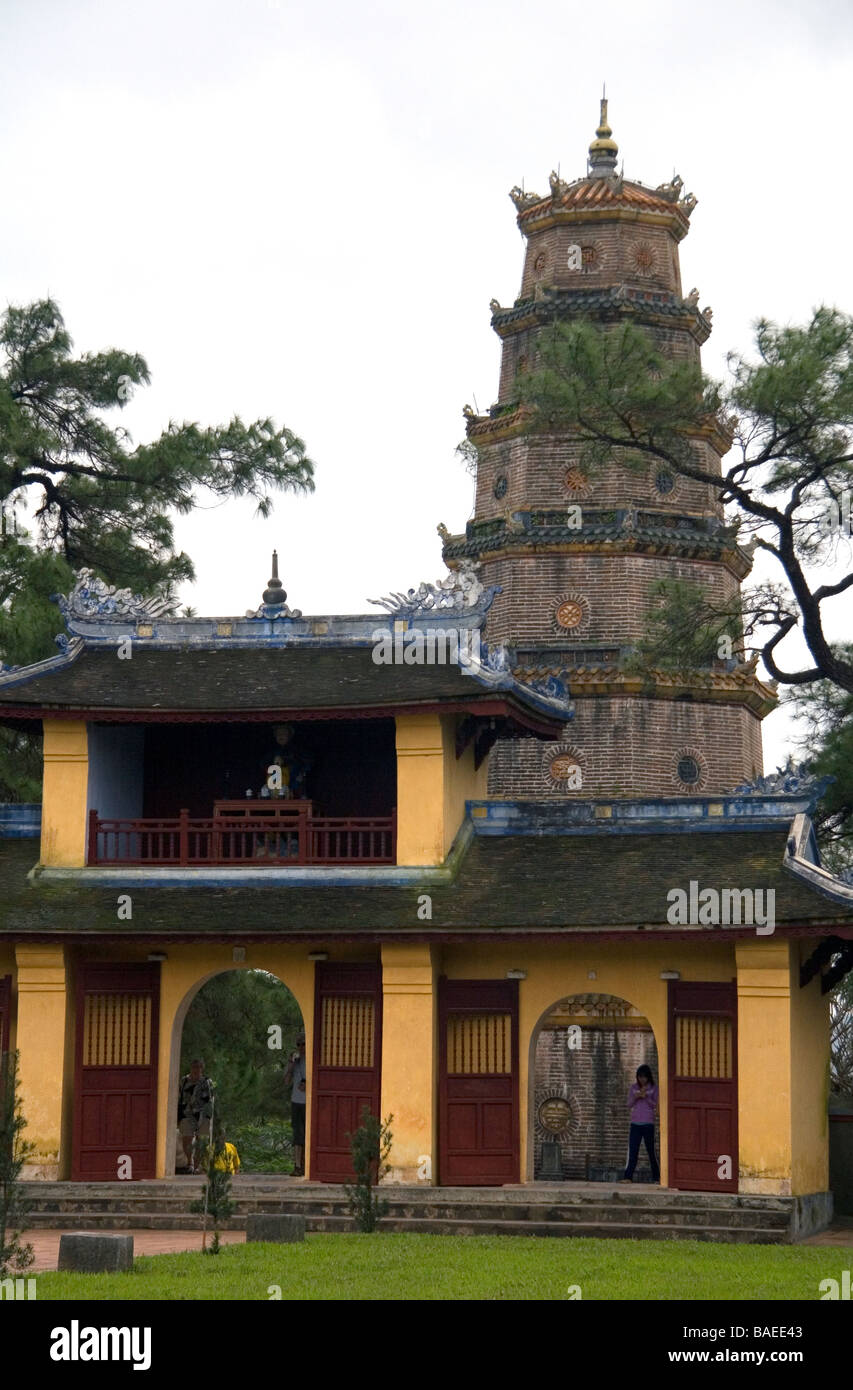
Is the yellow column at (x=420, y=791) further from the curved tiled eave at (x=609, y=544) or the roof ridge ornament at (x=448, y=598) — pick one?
the curved tiled eave at (x=609, y=544)

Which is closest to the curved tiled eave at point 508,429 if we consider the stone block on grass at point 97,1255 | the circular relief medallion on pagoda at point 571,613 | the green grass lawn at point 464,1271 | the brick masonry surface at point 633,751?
the circular relief medallion on pagoda at point 571,613

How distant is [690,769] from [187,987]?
48.3ft

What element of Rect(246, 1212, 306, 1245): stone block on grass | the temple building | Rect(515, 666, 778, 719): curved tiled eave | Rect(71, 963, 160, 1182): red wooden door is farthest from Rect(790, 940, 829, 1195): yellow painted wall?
Rect(515, 666, 778, 719): curved tiled eave

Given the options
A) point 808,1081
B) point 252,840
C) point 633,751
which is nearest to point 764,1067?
point 808,1081

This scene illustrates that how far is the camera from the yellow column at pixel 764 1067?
24250 millimetres

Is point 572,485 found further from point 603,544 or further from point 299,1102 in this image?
point 299,1102

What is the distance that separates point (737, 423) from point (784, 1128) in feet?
28.5

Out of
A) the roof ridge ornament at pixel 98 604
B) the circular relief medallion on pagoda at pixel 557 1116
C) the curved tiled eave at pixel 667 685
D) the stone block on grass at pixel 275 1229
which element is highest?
the curved tiled eave at pixel 667 685

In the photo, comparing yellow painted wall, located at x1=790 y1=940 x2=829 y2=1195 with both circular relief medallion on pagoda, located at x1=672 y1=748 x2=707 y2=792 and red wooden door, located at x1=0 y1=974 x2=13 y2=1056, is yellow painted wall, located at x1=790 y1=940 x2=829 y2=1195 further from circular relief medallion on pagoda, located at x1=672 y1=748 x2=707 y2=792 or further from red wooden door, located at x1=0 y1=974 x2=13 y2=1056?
circular relief medallion on pagoda, located at x1=672 y1=748 x2=707 y2=792

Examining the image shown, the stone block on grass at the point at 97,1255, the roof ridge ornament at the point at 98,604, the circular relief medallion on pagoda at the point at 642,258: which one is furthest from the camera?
the circular relief medallion on pagoda at the point at 642,258

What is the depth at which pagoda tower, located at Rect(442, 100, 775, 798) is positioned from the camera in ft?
128

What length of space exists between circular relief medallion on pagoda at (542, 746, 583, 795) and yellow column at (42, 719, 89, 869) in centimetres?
1315

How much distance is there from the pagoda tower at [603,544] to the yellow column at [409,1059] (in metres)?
11.6
